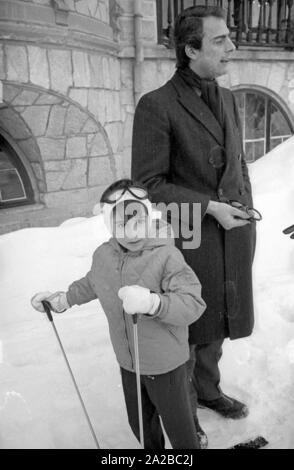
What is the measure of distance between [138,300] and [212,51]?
39.6 inches

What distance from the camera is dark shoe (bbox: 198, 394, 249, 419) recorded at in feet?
6.56

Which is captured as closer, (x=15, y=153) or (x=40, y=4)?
(x=40, y=4)

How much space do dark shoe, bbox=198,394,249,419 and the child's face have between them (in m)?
1.04

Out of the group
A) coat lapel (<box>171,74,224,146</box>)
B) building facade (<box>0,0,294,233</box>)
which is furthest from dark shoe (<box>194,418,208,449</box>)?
building facade (<box>0,0,294,233</box>)

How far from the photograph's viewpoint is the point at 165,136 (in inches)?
63.3

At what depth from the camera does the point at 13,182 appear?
4984 millimetres

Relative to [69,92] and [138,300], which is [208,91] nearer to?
[138,300]

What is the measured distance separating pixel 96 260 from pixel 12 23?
364 centimetres

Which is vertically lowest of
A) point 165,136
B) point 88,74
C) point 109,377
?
point 109,377

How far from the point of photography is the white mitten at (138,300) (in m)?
1.21

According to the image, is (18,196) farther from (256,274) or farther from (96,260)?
(96,260)

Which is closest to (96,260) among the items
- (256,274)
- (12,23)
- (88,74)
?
(256,274)

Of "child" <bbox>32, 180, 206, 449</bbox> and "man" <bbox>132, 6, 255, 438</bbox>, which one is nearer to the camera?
"child" <bbox>32, 180, 206, 449</bbox>

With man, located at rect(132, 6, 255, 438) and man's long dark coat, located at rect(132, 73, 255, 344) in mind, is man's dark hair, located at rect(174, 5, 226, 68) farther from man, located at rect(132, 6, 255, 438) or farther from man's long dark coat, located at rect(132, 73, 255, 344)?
man's long dark coat, located at rect(132, 73, 255, 344)
